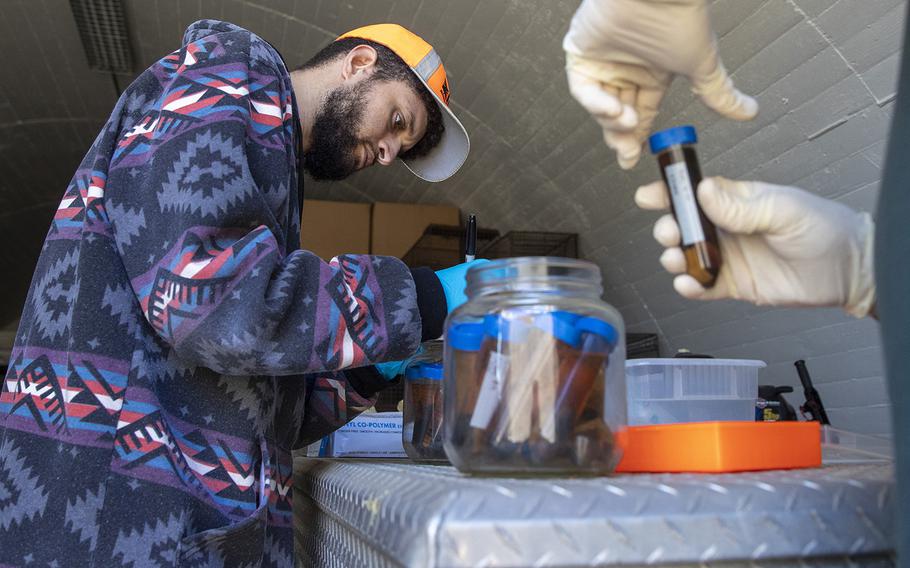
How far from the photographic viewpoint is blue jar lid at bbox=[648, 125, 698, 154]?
2.69 ft

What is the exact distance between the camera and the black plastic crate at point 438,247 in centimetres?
527

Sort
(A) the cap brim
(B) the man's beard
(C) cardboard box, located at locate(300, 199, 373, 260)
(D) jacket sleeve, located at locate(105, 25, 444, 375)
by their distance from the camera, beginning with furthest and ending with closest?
(C) cardboard box, located at locate(300, 199, 373, 260), (A) the cap brim, (B) the man's beard, (D) jacket sleeve, located at locate(105, 25, 444, 375)

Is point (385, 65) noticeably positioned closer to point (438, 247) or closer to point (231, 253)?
point (231, 253)

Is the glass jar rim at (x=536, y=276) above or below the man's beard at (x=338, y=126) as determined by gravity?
below

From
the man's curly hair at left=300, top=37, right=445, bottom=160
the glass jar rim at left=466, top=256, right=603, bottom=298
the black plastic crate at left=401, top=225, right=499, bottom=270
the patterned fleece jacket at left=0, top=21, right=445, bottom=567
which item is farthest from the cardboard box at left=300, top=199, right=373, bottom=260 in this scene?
the glass jar rim at left=466, top=256, right=603, bottom=298

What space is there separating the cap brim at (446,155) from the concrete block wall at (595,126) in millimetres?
1013

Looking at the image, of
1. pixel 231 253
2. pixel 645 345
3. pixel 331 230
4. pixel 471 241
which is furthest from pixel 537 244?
pixel 231 253

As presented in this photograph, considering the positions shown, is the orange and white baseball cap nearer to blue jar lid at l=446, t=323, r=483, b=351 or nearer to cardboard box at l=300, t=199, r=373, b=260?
blue jar lid at l=446, t=323, r=483, b=351

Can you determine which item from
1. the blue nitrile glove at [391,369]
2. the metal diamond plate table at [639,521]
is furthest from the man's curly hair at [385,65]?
the metal diamond plate table at [639,521]

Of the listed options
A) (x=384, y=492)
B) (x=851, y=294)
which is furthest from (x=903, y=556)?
(x=384, y=492)

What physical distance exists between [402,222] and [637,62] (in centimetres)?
507

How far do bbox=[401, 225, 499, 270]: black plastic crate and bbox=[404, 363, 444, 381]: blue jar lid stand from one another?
369 cm

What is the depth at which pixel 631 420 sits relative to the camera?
1423mm

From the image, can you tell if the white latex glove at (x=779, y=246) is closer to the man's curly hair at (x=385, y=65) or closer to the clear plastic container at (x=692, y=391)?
the clear plastic container at (x=692, y=391)
